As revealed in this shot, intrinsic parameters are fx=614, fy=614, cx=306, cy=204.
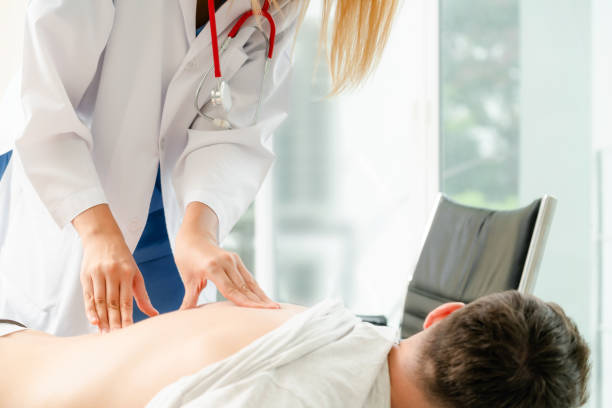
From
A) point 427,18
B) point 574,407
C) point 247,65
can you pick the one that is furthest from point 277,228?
point 574,407

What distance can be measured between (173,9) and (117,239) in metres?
0.52

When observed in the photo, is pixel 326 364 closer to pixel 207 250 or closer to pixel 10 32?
pixel 207 250

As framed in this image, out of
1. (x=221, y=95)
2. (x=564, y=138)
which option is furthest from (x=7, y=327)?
(x=564, y=138)

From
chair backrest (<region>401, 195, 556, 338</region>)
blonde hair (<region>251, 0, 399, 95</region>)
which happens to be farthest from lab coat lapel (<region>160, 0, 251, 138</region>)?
chair backrest (<region>401, 195, 556, 338</region>)

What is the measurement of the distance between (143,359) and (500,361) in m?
0.47

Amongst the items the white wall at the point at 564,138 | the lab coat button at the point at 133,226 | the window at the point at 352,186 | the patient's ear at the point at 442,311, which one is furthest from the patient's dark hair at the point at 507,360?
the window at the point at 352,186

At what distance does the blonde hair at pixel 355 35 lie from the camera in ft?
3.90

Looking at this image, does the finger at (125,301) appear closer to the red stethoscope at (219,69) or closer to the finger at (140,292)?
the finger at (140,292)

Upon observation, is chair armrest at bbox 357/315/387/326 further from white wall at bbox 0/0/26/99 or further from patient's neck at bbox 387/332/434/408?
white wall at bbox 0/0/26/99

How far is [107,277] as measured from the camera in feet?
3.03

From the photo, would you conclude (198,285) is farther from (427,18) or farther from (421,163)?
(427,18)

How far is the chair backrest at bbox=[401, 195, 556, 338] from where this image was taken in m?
1.57

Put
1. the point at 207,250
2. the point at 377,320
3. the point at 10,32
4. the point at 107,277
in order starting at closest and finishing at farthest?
the point at 107,277 → the point at 207,250 → the point at 377,320 → the point at 10,32

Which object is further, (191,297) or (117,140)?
Result: (117,140)
